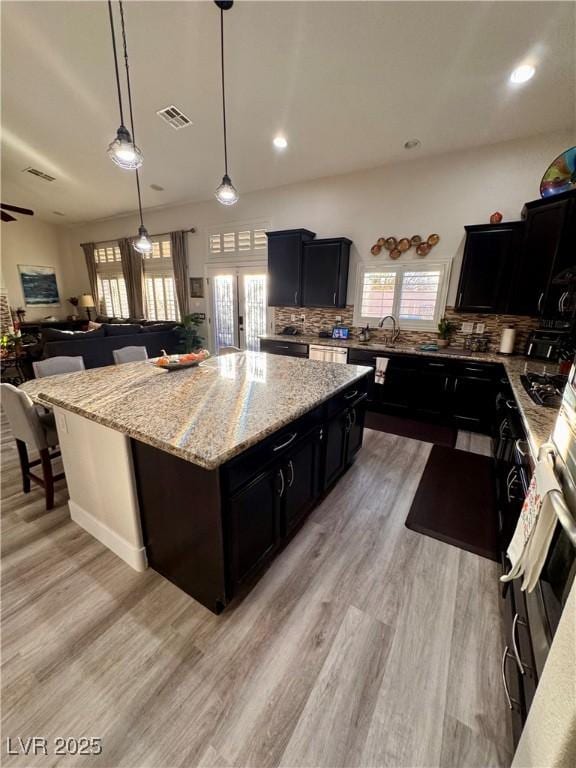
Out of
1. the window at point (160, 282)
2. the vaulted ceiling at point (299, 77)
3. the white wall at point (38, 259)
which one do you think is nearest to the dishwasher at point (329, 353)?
the vaulted ceiling at point (299, 77)

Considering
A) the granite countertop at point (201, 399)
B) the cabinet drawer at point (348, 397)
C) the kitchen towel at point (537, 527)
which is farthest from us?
the cabinet drawer at point (348, 397)

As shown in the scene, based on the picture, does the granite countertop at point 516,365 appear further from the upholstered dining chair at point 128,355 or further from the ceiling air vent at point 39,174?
the ceiling air vent at point 39,174

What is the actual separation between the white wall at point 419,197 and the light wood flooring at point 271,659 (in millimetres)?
3607

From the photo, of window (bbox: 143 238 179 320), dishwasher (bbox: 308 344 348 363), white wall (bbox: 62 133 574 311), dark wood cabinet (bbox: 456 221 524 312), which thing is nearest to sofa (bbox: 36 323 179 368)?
window (bbox: 143 238 179 320)

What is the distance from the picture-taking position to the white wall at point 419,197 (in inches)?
135

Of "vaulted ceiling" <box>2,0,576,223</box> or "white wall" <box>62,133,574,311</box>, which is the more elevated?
"vaulted ceiling" <box>2,0,576,223</box>

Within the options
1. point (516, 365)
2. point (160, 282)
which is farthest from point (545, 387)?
point (160, 282)

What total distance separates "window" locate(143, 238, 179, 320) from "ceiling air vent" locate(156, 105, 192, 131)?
10.5 ft

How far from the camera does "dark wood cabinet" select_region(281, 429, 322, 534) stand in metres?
1.74

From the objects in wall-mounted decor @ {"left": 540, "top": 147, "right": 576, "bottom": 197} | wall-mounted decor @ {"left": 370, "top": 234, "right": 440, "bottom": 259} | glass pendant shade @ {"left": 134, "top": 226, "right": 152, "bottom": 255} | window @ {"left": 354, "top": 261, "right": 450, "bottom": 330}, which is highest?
wall-mounted decor @ {"left": 540, "top": 147, "right": 576, "bottom": 197}

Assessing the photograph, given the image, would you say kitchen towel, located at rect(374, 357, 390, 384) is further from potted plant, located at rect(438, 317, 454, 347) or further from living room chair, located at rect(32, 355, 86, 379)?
living room chair, located at rect(32, 355, 86, 379)

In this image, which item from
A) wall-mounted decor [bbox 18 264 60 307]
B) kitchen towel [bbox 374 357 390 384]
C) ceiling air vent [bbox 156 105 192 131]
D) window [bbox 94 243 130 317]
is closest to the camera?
ceiling air vent [bbox 156 105 192 131]

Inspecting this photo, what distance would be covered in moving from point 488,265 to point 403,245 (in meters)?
1.14

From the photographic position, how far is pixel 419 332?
423 cm
